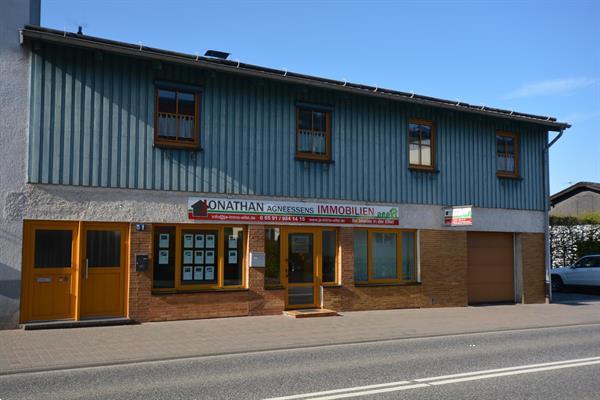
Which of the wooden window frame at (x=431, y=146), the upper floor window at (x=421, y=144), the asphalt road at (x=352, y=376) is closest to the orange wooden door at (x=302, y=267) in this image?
the wooden window frame at (x=431, y=146)

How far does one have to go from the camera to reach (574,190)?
3875 cm

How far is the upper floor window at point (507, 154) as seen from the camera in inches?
774

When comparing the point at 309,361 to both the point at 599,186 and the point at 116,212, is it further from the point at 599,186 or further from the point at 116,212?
the point at 599,186

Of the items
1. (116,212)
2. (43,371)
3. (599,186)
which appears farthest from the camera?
(599,186)

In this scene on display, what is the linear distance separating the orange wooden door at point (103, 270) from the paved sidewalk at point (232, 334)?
70cm

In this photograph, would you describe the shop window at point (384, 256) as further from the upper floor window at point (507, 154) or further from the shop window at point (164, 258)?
the shop window at point (164, 258)

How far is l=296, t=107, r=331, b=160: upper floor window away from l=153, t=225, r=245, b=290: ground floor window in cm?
271

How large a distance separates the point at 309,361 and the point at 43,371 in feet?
12.6

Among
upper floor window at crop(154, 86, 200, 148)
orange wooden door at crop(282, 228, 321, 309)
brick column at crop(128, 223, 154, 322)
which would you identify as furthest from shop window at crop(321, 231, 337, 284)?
brick column at crop(128, 223, 154, 322)

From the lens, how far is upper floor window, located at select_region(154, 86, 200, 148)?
14203 mm

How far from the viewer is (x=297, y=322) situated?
14289 millimetres

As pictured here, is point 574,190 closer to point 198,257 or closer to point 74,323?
point 198,257

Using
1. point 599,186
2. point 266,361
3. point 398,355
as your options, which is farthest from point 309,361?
point 599,186

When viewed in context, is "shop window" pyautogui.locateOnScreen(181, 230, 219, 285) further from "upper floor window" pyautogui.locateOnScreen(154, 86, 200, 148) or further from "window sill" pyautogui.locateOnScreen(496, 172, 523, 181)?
"window sill" pyautogui.locateOnScreen(496, 172, 523, 181)
